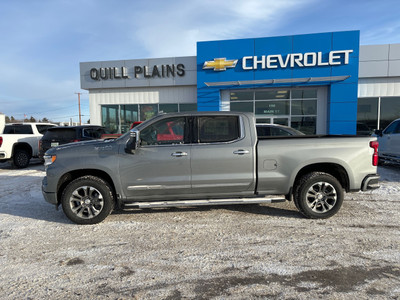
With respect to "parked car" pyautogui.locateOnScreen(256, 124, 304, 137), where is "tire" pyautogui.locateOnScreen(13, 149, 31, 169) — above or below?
below

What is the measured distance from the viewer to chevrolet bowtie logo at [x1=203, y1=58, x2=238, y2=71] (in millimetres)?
14945

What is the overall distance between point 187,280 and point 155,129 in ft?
8.03

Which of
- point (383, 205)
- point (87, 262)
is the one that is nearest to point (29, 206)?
point (87, 262)

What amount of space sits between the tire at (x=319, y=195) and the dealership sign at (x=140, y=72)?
13.2 metres

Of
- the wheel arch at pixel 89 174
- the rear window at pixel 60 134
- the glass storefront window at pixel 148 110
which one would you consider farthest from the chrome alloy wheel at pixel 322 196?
the glass storefront window at pixel 148 110

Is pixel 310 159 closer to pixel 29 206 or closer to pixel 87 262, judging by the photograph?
pixel 87 262

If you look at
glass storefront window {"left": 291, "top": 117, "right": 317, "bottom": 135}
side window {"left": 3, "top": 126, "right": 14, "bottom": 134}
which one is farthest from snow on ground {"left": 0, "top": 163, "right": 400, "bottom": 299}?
glass storefront window {"left": 291, "top": 117, "right": 317, "bottom": 135}

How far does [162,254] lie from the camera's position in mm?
→ 3316

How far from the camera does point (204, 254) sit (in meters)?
3.30

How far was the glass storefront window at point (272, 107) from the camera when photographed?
15484 mm

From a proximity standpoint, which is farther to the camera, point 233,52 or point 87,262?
point 233,52

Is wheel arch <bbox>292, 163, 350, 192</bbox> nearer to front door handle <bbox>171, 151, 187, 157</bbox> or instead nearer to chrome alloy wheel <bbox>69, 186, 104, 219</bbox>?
front door handle <bbox>171, 151, 187, 157</bbox>

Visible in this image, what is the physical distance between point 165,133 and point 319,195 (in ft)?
9.31

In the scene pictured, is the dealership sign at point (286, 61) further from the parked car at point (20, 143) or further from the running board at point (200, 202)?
the running board at point (200, 202)
